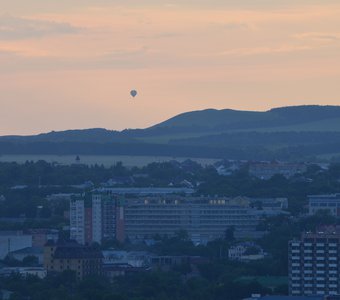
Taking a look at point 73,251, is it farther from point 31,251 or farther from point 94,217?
point 94,217

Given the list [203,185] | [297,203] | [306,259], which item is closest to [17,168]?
[203,185]

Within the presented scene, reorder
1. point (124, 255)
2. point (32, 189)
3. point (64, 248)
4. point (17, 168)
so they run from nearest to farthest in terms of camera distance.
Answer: point (64, 248)
point (124, 255)
point (32, 189)
point (17, 168)

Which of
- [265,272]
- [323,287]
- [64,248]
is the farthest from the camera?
[64,248]

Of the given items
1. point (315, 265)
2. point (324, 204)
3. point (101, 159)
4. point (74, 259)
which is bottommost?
point (315, 265)

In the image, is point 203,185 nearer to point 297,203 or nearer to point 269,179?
point 269,179

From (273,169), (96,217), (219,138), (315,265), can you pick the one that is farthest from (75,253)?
(219,138)

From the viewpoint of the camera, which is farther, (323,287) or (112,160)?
(112,160)
